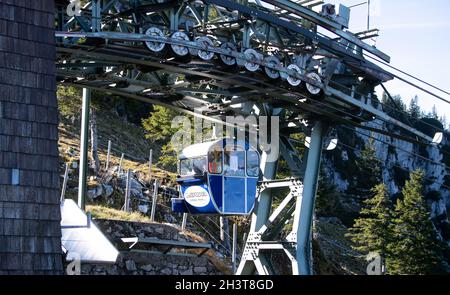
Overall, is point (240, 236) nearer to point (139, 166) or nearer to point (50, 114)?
point (139, 166)

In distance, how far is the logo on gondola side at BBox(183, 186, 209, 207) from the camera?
72.9 ft

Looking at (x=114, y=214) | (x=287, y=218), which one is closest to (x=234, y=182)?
(x=287, y=218)

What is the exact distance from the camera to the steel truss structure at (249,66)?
1811 centimetres

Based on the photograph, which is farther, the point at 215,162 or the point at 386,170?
the point at 386,170

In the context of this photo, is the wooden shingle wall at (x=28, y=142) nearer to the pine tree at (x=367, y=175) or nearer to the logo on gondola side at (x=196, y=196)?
the logo on gondola side at (x=196, y=196)

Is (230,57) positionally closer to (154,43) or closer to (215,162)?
(154,43)

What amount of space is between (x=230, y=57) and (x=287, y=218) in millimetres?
5360

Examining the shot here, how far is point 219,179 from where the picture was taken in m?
22.3

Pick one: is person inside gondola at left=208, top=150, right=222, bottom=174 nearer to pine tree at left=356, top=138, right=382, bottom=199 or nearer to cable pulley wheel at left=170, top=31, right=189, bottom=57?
cable pulley wheel at left=170, top=31, right=189, bottom=57

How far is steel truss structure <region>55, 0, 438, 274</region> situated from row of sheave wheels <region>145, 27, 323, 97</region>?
2cm

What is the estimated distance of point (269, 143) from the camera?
23219mm

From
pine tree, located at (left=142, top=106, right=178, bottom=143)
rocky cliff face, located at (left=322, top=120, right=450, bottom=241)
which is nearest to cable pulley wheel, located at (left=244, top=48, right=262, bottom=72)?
pine tree, located at (left=142, top=106, right=178, bottom=143)
